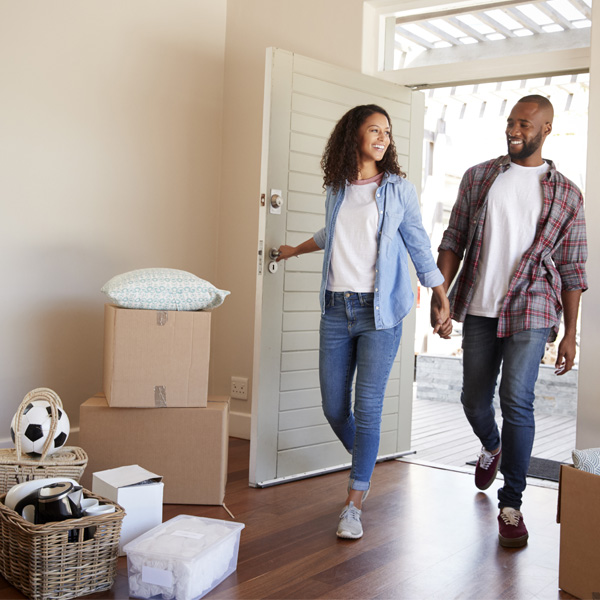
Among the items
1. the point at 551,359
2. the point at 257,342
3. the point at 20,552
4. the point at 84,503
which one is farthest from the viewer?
the point at 551,359

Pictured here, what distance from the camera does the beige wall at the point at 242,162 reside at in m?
3.83

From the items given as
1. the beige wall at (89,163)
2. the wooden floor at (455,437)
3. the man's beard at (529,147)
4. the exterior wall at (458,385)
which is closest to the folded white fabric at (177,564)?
the beige wall at (89,163)

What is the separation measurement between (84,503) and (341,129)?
150 cm

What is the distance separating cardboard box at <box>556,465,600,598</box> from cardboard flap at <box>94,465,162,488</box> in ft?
3.93

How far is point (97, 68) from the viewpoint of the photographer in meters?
3.32

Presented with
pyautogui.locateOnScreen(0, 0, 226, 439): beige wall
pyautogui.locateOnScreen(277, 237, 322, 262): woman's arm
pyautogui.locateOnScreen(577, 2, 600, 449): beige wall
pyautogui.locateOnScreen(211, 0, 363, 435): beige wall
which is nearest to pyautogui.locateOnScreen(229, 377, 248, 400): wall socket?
pyautogui.locateOnScreen(211, 0, 363, 435): beige wall

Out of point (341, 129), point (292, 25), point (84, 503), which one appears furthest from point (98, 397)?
point (292, 25)

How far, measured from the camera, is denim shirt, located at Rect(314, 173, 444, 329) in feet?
7.84

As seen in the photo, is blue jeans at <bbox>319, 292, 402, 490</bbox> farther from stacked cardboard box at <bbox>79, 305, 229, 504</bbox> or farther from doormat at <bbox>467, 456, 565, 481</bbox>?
doormat at <bbox>467, 456, 565, 481</bbox>

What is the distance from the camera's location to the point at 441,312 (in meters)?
2.47

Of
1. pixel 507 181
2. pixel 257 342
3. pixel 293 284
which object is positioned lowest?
pixel 257 342

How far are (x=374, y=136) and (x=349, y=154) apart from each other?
0.35 feet

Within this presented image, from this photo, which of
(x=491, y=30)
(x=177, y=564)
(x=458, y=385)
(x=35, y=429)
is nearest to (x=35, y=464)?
(x=35, y=429)

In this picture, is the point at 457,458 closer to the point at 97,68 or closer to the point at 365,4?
the point at 365,4
